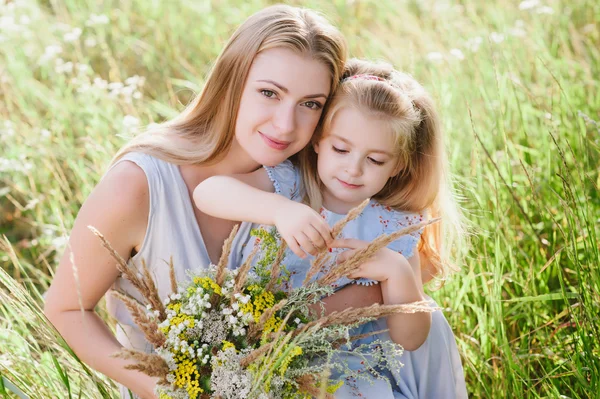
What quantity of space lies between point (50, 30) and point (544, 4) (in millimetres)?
3557

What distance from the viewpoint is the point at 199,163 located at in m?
2.36

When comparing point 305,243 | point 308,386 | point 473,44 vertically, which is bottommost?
point 308,386

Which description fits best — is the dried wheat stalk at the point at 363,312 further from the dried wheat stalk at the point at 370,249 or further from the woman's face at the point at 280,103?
the woman's face at the point at 280,103

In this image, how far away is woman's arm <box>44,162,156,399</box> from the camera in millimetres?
2119

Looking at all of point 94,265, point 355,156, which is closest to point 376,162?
point 355,156

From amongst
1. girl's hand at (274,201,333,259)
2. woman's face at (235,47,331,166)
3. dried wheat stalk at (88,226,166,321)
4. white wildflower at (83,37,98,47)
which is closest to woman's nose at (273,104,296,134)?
woman's face at (235,47,331,166)

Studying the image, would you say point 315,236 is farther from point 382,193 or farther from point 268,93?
point 382,193

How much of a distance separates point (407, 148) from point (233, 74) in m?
0.65

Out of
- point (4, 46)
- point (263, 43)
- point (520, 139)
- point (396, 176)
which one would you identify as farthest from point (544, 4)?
point (4, 46)

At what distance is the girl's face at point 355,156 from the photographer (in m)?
2.29

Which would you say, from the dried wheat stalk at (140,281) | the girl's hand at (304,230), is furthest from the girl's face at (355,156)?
the dried wheat stalk at (140,281)

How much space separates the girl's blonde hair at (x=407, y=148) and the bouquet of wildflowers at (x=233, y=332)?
0.75 meters

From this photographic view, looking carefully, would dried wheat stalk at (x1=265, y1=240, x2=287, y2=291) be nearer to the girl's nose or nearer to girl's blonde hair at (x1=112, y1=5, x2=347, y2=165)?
the girl's nose

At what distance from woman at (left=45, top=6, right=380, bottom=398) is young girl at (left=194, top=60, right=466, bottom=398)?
8 cm
